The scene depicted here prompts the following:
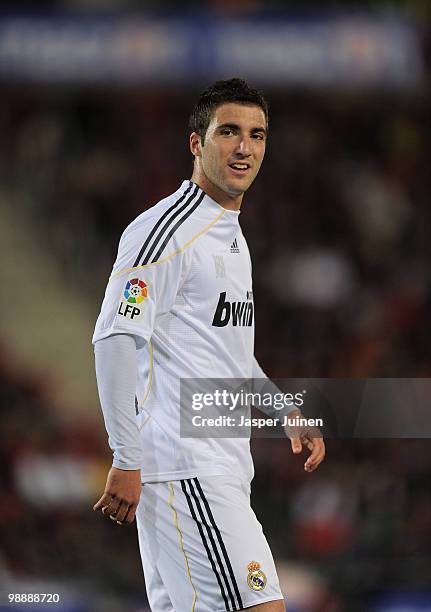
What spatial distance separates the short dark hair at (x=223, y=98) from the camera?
2504mm

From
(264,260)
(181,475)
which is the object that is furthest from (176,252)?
(264,260)

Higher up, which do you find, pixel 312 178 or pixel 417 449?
pixel 312 178

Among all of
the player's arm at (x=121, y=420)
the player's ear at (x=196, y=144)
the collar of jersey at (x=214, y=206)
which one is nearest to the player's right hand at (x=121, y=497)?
the player's arm at (x=121, y=420)

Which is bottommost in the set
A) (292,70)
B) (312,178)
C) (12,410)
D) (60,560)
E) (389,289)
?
(60,560)

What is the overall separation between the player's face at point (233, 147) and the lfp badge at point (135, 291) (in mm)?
418

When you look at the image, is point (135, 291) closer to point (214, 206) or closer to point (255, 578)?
point (214, 206)

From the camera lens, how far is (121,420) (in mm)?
2150

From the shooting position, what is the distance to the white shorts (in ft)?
7.14

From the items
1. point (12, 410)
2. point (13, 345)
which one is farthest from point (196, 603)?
point (13, 345)

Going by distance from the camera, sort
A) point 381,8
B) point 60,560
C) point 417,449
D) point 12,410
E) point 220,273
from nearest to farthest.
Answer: point 220,273 < point 60,560 < point 417,449 < point 12,410 < point 381,8

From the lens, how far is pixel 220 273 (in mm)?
2402

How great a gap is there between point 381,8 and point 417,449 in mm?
3030

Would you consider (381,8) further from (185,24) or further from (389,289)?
(389,289)

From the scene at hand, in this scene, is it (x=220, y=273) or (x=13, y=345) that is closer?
(x=220, y=273)
